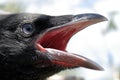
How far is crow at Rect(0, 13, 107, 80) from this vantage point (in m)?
4.98

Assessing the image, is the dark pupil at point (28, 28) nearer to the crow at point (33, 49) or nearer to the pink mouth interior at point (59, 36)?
the crow at point (33, 49)

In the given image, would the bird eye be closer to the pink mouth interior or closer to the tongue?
the pink mouth interior

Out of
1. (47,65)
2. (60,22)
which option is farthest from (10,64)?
(60,22)

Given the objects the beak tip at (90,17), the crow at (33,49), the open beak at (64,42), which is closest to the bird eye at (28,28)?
the crow at (33,49)

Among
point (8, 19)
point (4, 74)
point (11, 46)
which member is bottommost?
point (4, 74)

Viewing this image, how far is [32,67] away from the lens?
16.6 feet

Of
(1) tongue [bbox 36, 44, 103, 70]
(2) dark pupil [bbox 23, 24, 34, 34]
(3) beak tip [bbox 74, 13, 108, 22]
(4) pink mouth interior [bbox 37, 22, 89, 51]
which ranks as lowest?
(1) tongue [bbox 36, 44, 103, 70]

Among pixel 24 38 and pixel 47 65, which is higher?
pixel 24 38

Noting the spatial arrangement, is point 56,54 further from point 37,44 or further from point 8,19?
point 8,19

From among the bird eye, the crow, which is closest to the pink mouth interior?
the crow

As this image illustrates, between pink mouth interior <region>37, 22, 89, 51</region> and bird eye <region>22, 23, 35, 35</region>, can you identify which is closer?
bird eye <region>22, 23, 35, 35</region>

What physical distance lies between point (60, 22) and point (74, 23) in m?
0.16

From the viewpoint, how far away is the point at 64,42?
17.3 ft

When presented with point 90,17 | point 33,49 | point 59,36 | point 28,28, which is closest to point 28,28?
point 28,28
